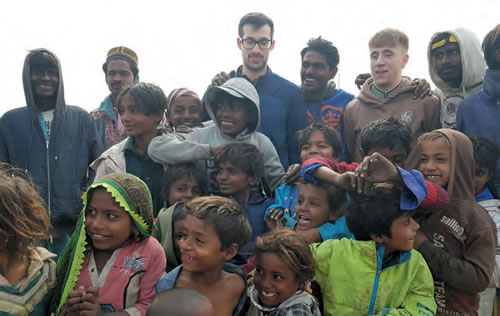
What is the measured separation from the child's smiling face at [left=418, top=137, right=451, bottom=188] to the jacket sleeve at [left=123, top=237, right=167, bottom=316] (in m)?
1.96

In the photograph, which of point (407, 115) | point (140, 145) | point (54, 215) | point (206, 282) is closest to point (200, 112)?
point (140, 145)

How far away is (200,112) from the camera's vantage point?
4586 millimetres

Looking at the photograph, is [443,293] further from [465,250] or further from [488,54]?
[488,54]

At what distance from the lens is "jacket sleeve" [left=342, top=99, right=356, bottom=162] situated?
4410mm

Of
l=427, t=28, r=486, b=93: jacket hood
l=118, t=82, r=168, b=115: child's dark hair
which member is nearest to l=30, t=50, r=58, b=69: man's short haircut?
l=118, t=82, r=168, b=115: child's dark hair

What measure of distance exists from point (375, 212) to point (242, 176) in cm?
119

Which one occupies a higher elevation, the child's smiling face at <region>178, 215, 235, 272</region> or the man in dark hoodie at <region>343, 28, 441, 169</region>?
the man in dark hoodie at <region>343, 28, 441, 169</region>

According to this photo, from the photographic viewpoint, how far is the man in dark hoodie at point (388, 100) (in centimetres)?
416

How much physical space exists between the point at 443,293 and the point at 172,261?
1906 millimetres

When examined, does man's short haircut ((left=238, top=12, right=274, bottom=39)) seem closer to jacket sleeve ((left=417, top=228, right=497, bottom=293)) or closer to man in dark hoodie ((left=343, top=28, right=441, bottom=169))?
man in dark hoodie ((left=343, top=28, right=441, bottom=169))

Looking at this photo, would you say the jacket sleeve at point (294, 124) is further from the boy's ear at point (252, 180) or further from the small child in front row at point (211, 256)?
the small child in front row at point (211, 256)

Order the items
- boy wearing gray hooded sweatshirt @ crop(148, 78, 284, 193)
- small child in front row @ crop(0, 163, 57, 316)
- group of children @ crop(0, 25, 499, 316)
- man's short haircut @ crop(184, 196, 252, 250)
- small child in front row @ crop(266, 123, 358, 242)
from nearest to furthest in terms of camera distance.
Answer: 1. small child in front row @ crop(0, 163, 57, 316)
2. group of children @ crop(0, 25, 499, 316)
3. man's short haircut @ crop(184, 196, 252, 250)
4. small child in front row @ crop(266, 123, 358, 242)
5. boy wearing gray hooded sweatshirt @ crop(148, 78, 284, 193)

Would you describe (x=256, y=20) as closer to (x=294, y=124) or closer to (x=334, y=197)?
(x=294, y=124)

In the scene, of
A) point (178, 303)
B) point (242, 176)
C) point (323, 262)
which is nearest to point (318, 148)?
point (242, 176)
